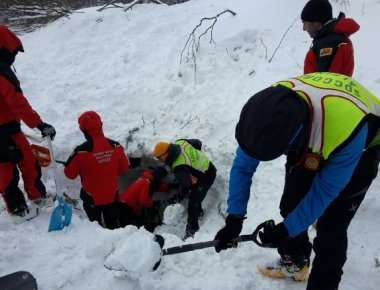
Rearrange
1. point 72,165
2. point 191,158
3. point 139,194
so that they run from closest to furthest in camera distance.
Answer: point 72,165 → point 191,158 → point 139,194

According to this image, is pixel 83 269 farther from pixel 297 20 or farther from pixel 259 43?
pixel 297 20

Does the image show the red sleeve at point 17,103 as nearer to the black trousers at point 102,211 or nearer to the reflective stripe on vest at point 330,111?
the black trousers at point 102,211

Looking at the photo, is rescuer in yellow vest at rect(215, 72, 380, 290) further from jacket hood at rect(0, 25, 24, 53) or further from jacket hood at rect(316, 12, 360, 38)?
jacket hood at rect(0, 25, 24, 53)

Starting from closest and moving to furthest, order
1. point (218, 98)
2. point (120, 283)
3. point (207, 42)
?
point (120, 283) < point (218, 98) < point (207, 42)

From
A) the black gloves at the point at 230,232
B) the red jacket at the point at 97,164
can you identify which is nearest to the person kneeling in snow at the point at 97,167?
the red jacket at the point at 97,164

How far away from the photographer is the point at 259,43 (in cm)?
675

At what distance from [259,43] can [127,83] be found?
2453 millimetres

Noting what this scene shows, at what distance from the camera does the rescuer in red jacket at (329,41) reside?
3596 mm

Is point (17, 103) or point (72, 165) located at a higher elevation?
point (17, 103)

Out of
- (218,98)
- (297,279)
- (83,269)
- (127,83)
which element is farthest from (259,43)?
(83,269)

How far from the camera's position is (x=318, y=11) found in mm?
3680

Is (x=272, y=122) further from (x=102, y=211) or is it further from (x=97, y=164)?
(x=102, y=211)

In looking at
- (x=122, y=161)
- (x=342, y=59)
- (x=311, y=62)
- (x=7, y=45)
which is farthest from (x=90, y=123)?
(x=342, y=59)

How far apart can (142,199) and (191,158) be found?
1.11m
